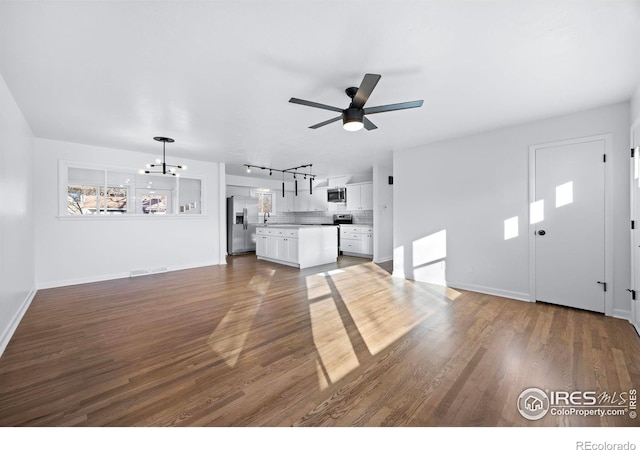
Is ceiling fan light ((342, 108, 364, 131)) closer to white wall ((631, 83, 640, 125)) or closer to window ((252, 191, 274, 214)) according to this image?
white wall ((631, 83, 640, 125))

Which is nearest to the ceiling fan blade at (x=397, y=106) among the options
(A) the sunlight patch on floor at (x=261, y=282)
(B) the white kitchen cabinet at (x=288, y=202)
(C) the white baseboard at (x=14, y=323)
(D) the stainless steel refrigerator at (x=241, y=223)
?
(A) the sunlight patch on floor at (x=261, y=282)

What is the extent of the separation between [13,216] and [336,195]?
22.4ft

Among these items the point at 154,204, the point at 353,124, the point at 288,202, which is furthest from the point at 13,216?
the point at 288,202

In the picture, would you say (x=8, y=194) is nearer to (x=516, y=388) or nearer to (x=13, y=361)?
(x=13, y=361)

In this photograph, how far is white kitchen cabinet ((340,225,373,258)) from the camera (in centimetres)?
758

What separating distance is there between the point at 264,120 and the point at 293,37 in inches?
69.1

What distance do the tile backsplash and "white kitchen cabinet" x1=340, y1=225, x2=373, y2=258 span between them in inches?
24.5

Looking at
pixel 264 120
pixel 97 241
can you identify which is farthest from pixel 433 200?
pixel 97 241

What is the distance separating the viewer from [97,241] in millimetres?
4910

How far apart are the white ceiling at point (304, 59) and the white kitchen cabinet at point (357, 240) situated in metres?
4.16

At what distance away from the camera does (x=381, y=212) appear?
684 cm

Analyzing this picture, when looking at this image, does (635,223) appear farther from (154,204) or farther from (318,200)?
(154,204)

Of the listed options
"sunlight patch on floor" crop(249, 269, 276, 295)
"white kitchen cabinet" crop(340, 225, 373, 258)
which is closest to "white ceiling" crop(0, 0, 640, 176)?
"sunlight patch on floor" crop(249, 269, 276, 295)
